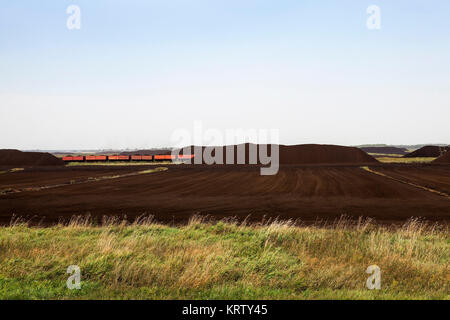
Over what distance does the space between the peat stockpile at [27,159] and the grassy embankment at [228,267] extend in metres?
88.8

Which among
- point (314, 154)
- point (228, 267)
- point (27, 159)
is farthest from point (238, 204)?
point (27, 159)

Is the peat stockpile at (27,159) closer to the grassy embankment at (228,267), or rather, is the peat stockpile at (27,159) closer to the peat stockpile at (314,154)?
the peat stockpile at (314,154)

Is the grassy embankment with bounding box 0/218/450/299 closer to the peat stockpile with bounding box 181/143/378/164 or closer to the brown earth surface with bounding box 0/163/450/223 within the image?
the brown earth surface with bounding box 0/163/450/223

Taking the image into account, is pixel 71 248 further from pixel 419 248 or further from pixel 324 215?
pixel 324 215

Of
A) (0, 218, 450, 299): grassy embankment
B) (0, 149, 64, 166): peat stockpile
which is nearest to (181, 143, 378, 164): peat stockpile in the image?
(0, 149, 64, 166): peat stockpile

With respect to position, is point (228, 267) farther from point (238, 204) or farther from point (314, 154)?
point (314, 154)

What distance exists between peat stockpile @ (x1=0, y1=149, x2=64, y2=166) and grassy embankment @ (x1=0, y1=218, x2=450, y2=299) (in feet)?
291

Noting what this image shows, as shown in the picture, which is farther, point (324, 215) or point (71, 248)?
point (324, 215)

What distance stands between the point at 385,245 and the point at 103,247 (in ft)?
28.5

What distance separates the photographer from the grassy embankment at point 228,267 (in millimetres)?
6293

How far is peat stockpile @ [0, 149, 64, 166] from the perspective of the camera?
88938mm
